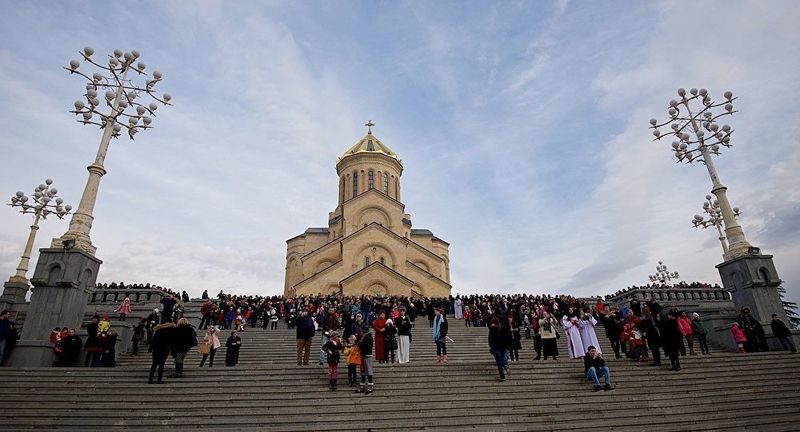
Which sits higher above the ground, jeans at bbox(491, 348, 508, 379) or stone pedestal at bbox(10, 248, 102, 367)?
stone pedestal at bbox(10, 248, 102, 367)

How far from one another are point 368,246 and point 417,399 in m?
20.7

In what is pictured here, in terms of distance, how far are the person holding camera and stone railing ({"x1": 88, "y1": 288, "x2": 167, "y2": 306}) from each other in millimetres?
14051

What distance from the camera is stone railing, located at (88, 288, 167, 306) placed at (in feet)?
50.1

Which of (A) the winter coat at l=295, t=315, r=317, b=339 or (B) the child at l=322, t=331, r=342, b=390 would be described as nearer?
(B) the child at l=322, t=331, r=342, b=390

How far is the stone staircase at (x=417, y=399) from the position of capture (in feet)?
22.8

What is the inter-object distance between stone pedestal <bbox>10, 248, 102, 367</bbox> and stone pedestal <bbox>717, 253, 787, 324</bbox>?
60.8 feet

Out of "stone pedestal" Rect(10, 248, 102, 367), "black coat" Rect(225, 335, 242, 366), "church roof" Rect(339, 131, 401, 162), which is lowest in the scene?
"black coat" Rect(225, 335, 242, 366)

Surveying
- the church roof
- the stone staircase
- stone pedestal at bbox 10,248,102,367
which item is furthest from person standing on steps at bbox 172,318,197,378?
the church roof

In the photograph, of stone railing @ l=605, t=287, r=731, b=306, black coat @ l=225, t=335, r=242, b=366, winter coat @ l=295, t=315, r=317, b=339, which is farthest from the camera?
stone railing @ l=605, t=287, r=731, b=306

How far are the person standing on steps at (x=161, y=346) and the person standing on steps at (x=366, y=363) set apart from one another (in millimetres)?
3734

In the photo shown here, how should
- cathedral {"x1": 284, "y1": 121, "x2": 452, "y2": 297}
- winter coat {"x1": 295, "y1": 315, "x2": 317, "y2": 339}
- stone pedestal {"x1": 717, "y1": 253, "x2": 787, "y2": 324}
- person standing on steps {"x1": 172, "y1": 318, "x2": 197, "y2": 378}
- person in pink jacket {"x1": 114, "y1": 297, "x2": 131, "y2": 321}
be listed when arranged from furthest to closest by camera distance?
cathedral {"x1": 284, "y1": 121, "x2": 452, "y2": 297} → person in pink jacket {"x1": 114, "y1": 297, "x2": 131, "y2": 321} → stone pedestal {"x1": 717, "y1": 253, "x2": 787, "y2": 324} → winter coat {"x1": 295, "y1": 315, "x2": 317, "y2": 339} → person standing on steps {"x1": 172, "y1": 318, "x2": 197, "y2": 378}

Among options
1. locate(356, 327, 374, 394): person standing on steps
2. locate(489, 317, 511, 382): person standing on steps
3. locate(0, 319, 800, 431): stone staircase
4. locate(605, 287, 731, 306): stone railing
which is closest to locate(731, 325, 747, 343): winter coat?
locate(0, 319, 800, 431): stone staircase

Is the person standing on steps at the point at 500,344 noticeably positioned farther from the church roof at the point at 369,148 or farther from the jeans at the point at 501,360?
the church roof at the point at 369,148

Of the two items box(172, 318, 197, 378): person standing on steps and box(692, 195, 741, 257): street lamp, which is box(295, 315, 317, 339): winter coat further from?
box(692, 195, 741, 257): street lamp
